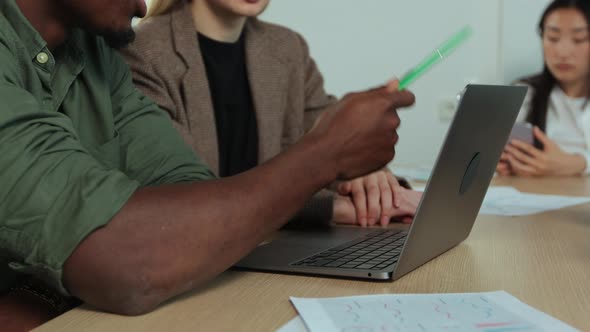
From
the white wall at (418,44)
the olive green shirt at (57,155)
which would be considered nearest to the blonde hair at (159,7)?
the olive green shirt at (57,155)

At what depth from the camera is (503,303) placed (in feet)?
2.08

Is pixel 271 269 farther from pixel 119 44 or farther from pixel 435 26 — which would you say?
pixel 435 26

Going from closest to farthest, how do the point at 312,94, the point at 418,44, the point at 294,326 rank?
the point at 294,326
the point at 312,94
the point at 418,44

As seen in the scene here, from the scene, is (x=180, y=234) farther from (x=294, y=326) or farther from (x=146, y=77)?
(x=146, y=77)

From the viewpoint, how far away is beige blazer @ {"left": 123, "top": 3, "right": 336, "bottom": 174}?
1.30 metres

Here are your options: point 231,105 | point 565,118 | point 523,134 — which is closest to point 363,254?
point 231,105

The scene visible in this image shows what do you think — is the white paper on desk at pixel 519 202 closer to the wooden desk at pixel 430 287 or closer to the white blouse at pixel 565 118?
the wooden desk at pixel 430 287

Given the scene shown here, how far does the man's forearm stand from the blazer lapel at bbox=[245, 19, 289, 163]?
72 centimetres

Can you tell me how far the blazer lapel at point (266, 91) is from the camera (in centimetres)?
146

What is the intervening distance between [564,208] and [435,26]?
5.34ft

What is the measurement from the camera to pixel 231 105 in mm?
1496

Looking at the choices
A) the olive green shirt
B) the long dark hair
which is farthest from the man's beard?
the long dark hair

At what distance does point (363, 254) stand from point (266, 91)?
72 centimetres

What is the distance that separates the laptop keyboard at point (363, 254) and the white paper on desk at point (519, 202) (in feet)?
1.01
